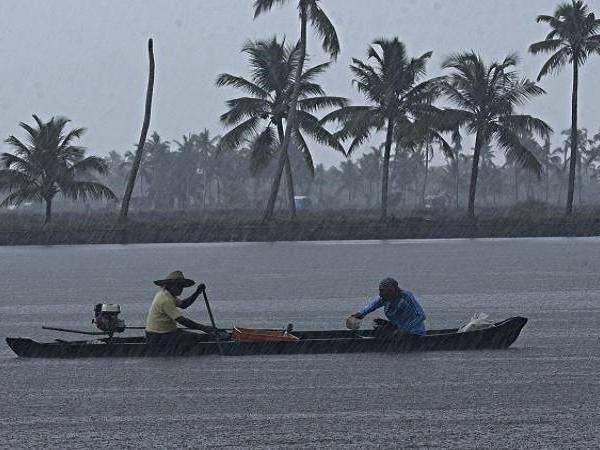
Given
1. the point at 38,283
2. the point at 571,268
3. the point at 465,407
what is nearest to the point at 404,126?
the point at 571,268

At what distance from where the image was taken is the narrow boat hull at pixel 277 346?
1711 cm

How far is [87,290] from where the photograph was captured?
32125mm

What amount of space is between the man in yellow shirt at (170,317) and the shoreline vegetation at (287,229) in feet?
145

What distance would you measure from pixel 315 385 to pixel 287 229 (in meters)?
A: 47.1

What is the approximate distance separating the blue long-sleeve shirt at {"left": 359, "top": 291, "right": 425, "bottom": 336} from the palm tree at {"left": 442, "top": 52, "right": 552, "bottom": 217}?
44618mm

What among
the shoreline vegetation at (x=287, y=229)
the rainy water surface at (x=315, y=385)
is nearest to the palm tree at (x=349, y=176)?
the shoreline vegetation at (x=287, y=229)

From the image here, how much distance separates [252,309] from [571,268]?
1628 centimetres

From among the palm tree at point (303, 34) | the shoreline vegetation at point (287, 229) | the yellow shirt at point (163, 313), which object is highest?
the palm tree at point (303, 34)

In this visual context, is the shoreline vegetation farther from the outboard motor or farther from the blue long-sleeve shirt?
the blue long-sleeve shirt

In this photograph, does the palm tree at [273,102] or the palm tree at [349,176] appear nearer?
the palm tree at [273,102]

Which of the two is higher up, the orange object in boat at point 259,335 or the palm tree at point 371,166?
the palm tree at point 371,166

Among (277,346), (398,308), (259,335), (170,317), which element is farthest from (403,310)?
(170,317)

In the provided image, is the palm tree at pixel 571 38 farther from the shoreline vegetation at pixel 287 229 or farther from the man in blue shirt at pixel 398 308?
the man in blue shirt at pixel 398 308

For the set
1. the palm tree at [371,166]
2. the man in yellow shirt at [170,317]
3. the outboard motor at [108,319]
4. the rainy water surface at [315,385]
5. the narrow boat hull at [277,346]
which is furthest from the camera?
the palm tree at [371,166]
